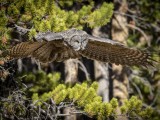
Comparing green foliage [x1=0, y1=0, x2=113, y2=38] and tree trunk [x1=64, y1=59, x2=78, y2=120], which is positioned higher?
green foliage [x1=0, y1=0, x2=113, y2=38]

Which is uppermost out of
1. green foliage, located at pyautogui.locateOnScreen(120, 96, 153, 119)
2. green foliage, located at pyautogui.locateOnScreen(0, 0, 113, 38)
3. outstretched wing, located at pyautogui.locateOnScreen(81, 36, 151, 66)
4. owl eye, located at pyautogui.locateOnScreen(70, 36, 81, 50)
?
green foliage, located at pyautogui.locateOnScreen(0, 0, 113, 38)

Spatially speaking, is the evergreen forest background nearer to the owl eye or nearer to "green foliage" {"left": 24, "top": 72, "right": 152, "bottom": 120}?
"green foliage" {"left": 24, "top": 72, "right": 152, "bottom": 120}

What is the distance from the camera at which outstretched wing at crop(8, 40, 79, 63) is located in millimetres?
5897

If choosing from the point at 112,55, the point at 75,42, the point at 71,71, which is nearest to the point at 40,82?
the point at 71,71

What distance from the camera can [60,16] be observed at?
5.95m

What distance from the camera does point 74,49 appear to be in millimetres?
5918

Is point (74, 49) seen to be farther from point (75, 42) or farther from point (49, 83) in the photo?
point (49, 83)

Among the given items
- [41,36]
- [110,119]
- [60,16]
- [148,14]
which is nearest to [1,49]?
[41,36]

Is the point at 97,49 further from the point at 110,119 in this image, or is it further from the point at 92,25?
the point at 110,119

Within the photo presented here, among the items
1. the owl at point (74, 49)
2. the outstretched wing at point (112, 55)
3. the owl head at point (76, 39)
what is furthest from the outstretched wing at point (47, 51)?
the outstretched wing at point (112, 55)

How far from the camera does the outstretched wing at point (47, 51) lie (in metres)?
5.90

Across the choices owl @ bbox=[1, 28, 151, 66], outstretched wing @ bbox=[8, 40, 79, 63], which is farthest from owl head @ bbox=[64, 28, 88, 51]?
outstretched wing @ bbox=[8, 40, 79, 63]

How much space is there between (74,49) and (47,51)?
75 centimetres

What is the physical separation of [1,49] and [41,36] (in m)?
0.66
